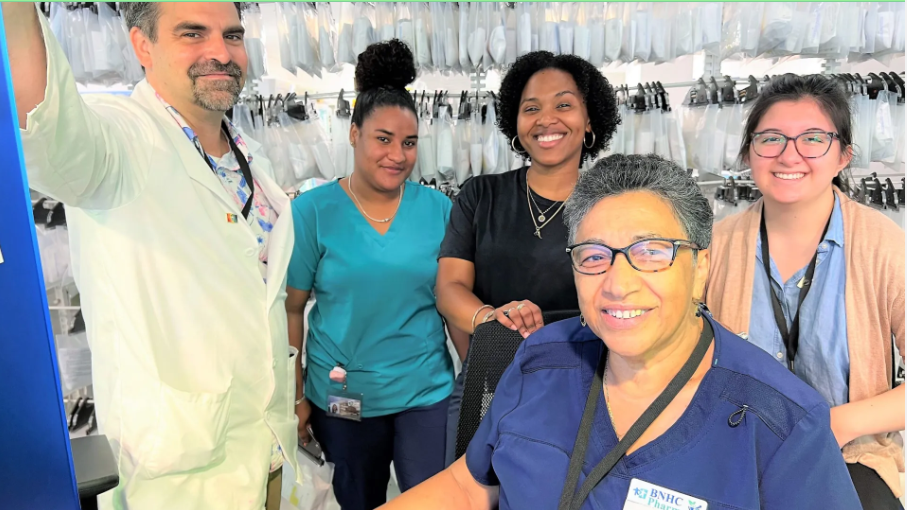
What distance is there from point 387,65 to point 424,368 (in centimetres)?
109

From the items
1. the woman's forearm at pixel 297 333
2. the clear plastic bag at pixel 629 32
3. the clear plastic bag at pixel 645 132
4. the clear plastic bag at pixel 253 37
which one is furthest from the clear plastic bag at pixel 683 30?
the woman's forearm at pixel 297 333

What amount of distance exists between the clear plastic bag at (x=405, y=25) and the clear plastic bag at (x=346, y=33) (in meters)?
0.19

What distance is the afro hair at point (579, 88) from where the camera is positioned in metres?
1.73

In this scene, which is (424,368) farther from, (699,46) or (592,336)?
(699,46)

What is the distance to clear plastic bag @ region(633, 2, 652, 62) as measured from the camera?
2348 millimetres

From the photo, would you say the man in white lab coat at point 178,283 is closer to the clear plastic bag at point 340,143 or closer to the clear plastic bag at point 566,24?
the clear plastic bag at point 340,143

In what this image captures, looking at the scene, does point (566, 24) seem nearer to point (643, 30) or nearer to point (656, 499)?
point (643, 30)

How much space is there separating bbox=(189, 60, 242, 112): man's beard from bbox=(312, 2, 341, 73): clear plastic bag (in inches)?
40.5

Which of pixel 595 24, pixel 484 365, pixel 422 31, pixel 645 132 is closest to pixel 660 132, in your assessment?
pixel 645 132

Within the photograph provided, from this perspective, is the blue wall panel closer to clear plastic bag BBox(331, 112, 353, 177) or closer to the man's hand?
the man's hand

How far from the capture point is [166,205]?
4.22ft

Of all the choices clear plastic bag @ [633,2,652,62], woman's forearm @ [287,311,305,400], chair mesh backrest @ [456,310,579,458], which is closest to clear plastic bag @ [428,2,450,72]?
clear plastic bag @ [633,2,652,62]

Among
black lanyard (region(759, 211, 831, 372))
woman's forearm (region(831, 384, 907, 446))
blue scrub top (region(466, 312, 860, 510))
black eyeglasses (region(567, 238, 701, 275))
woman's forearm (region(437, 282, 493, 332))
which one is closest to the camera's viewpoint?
blue scrub top (region(466, 312, 860, 510))

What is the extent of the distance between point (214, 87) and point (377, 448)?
50.3 inches
